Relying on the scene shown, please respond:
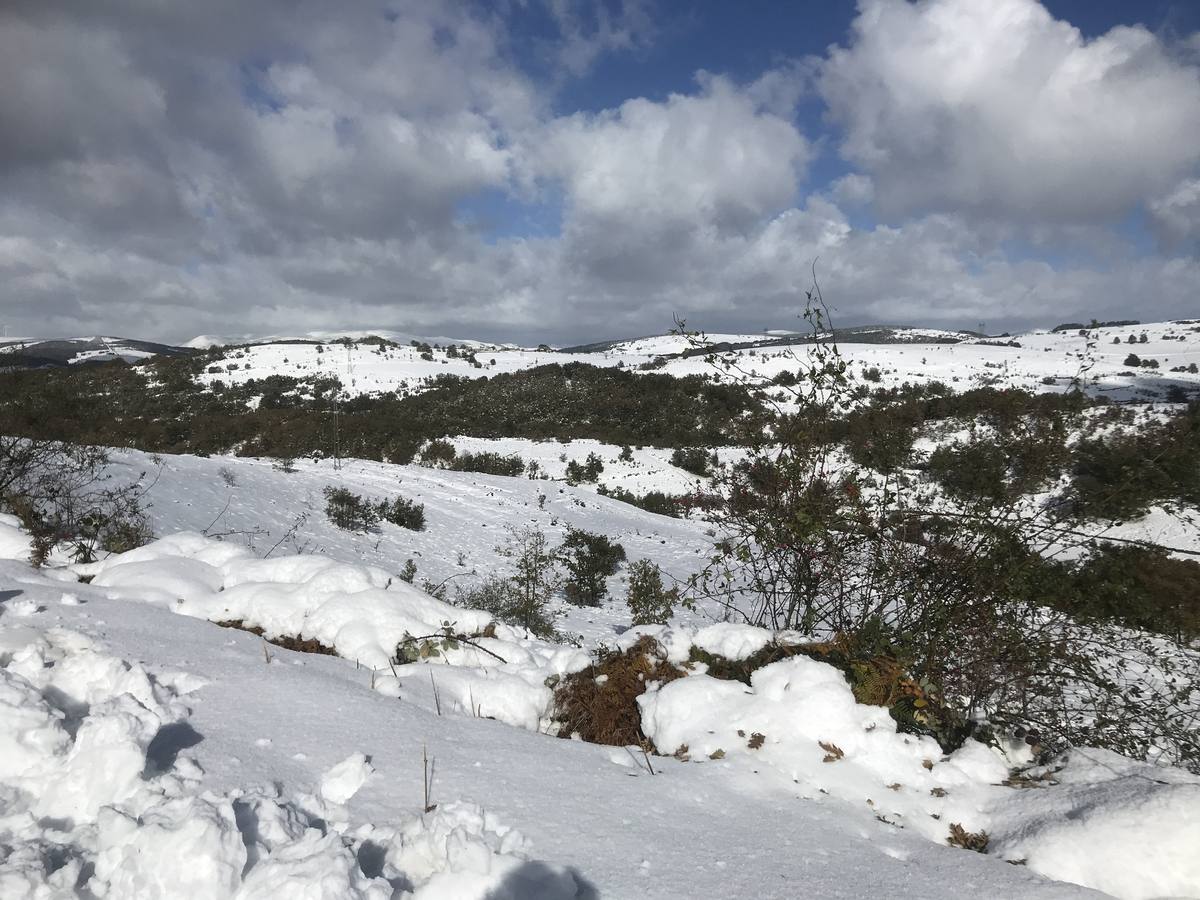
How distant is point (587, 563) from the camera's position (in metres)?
12.3

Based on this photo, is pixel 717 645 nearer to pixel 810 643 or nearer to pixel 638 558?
pixel 810 643

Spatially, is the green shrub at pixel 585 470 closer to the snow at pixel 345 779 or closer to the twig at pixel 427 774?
the twig at pixel 427 774

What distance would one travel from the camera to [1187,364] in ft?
97.9

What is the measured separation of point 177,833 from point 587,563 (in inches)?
433

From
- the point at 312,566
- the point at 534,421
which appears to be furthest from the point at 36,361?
the point at 534,421

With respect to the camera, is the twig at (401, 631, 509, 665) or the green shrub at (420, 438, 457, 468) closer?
the twig at (401, 631, 509, 665)

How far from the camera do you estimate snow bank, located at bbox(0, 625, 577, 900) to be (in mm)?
1422

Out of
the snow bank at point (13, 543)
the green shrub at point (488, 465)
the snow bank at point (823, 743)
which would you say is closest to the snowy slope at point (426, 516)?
the green shrub at point (488, 465)

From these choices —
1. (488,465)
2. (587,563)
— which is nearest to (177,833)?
(587,563)

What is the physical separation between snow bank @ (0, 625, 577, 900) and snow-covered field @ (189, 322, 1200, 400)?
2937 centimetres

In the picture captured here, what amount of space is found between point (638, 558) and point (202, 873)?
12.5 metres

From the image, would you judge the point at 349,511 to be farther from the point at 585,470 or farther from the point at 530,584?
the point at 585,470

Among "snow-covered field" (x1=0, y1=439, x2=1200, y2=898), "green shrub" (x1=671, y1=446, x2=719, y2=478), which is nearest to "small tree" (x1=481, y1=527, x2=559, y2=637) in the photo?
"snow-covered field" (x1=0, y1=439, x2=1200, y2=898)

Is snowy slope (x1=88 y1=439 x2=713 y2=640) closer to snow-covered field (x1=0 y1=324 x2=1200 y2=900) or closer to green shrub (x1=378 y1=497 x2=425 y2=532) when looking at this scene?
green shrub (x1=378 y1=497 x2=425 y2=532)
